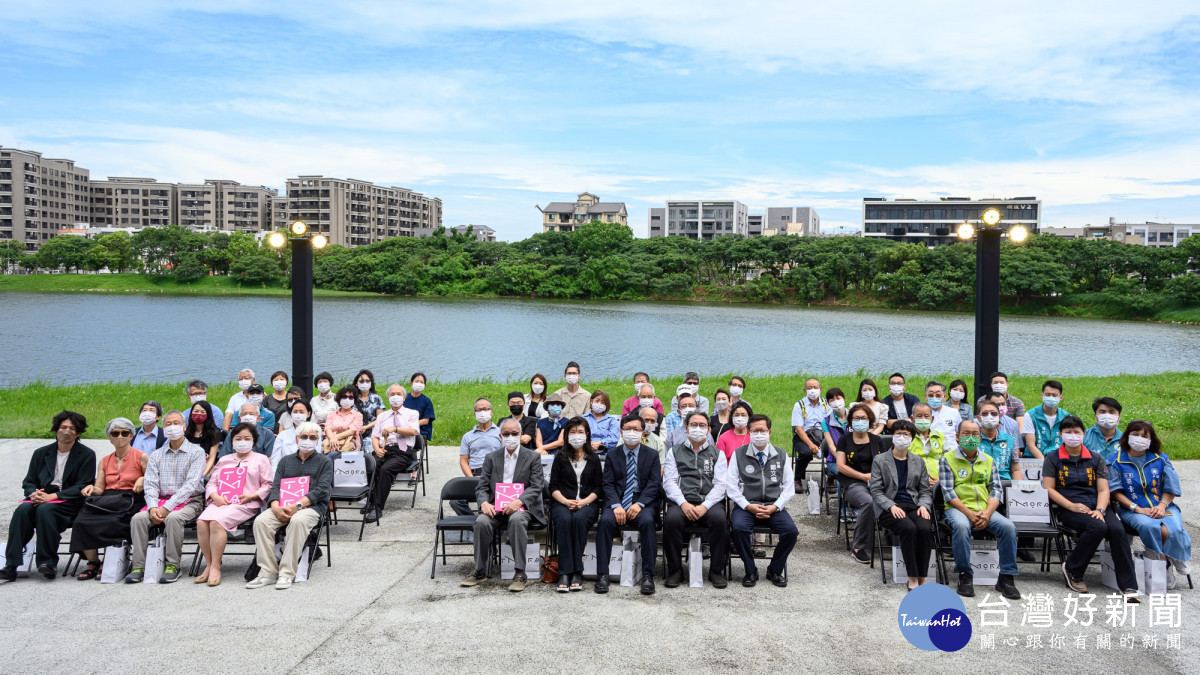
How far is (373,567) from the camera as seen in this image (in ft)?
23.7

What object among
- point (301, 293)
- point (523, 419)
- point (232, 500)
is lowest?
point (232, 500)

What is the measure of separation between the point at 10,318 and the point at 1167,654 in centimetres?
5793

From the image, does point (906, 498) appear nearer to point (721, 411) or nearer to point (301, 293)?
point (721, 411)

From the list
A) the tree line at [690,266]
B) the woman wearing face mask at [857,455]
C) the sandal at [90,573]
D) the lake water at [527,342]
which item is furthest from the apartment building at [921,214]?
the sandal at [90,573]

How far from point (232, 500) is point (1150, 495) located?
854 centimetres

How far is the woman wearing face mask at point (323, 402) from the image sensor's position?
33.8 feet

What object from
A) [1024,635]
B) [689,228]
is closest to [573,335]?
[1024,635]

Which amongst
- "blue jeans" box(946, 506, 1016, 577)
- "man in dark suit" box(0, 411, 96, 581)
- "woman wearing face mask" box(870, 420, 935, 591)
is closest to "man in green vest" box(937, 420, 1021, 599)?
"blue jeans" box(946, 506, 1016, 577)

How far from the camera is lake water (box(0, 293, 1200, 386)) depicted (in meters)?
29.4

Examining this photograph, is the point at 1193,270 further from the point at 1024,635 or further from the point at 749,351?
the point at 1024,635

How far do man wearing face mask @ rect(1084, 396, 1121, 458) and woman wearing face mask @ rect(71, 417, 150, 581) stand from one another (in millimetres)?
9194

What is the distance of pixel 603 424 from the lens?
9.35m

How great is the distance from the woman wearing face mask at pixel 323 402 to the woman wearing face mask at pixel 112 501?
289cm

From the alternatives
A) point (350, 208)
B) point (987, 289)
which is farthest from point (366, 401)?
point (350, 208)
